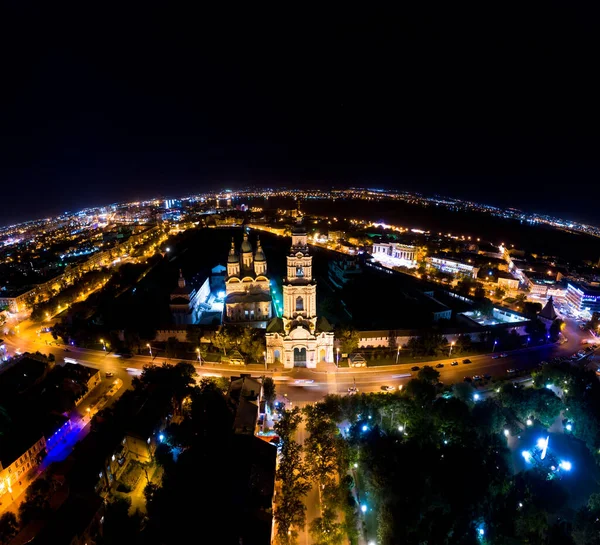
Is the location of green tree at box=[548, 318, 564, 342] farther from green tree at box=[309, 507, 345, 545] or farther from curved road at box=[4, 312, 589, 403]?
green tree at box=[309, 507, 345, 545]

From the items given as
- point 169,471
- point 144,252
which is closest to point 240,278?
point 169,471

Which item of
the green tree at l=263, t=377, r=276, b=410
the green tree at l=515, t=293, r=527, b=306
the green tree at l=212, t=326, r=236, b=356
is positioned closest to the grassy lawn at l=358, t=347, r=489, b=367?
the green tree at l=263, t=377, r=276, b=410

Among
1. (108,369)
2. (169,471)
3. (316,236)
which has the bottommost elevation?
(316,236)

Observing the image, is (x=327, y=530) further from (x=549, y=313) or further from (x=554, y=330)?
(x=549, y=313)

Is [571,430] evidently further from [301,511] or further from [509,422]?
[301,511]

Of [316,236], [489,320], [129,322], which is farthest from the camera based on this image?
[316,236]

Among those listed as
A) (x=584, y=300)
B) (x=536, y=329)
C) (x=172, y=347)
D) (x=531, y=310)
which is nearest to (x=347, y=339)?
(x=172, y=347)

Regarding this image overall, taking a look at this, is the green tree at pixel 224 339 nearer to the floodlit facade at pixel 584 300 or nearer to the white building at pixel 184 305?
the white building at pixel 184 305

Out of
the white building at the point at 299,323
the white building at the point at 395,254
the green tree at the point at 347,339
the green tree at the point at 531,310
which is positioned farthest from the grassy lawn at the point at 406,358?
the white building at the point at 395,254
